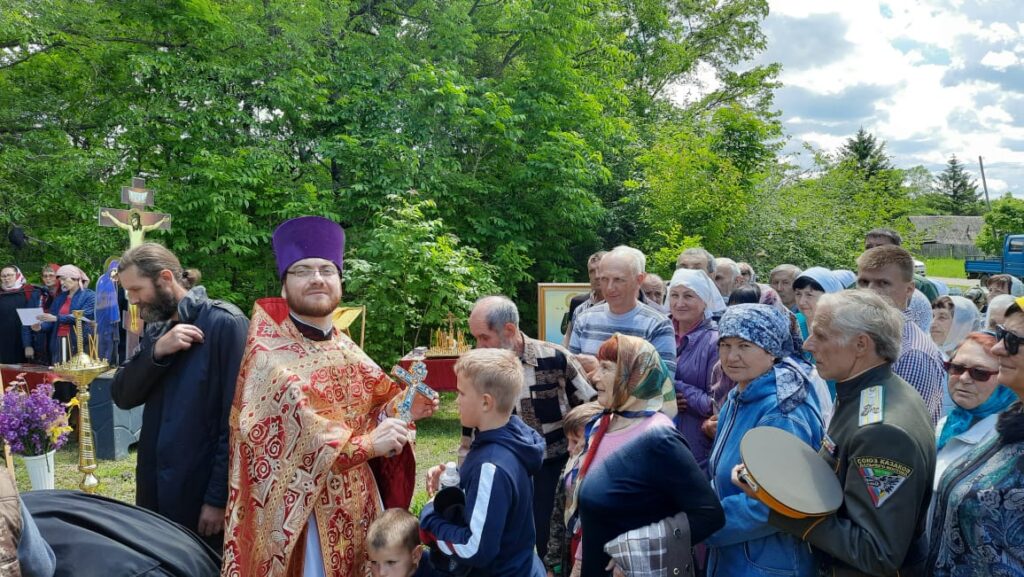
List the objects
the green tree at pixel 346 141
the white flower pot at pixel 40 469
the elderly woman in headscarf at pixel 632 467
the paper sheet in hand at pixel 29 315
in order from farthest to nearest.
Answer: the green tree at pixel 346 141 < the paper sheet in hand at pixel 29 315 < the white flower pot at pixel 40 469 < the elderly woman in headscarf at pixel 632 467

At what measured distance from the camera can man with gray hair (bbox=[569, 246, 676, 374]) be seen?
3.89 metres

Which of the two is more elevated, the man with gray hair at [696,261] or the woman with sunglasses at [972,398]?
the man with gray hair at [696,261]

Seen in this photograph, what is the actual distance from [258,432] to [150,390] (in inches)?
37.0

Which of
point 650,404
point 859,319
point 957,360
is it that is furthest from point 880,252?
point 650,404

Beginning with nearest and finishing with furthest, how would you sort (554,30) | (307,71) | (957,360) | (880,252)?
(957,360), (880,252), (307,71), (554,30)

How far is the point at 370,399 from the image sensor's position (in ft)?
9.77

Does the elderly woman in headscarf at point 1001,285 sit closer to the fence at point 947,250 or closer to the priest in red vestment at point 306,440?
the priest in red vestment at point 306,440

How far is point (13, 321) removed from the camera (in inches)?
390

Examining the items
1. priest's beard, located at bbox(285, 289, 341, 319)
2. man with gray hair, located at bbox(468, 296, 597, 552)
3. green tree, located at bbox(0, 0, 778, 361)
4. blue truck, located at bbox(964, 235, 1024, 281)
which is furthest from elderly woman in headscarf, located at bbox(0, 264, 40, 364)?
blue truck, located at bbox(964, 235, 1024, 281)

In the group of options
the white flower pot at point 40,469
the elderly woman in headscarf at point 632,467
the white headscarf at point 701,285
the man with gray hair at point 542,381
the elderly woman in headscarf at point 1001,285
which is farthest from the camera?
the elderly woman in headscarf at point 1001,285

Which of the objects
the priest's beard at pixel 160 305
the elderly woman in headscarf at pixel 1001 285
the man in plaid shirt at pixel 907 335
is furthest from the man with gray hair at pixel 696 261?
the elderly woman in headscarf at pixel 1001 285

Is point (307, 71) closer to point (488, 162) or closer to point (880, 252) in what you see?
point (488, 162)

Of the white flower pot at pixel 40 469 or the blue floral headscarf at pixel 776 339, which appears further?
the white flower pot at pixel 40 469

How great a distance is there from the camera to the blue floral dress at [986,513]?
1.87 metres
